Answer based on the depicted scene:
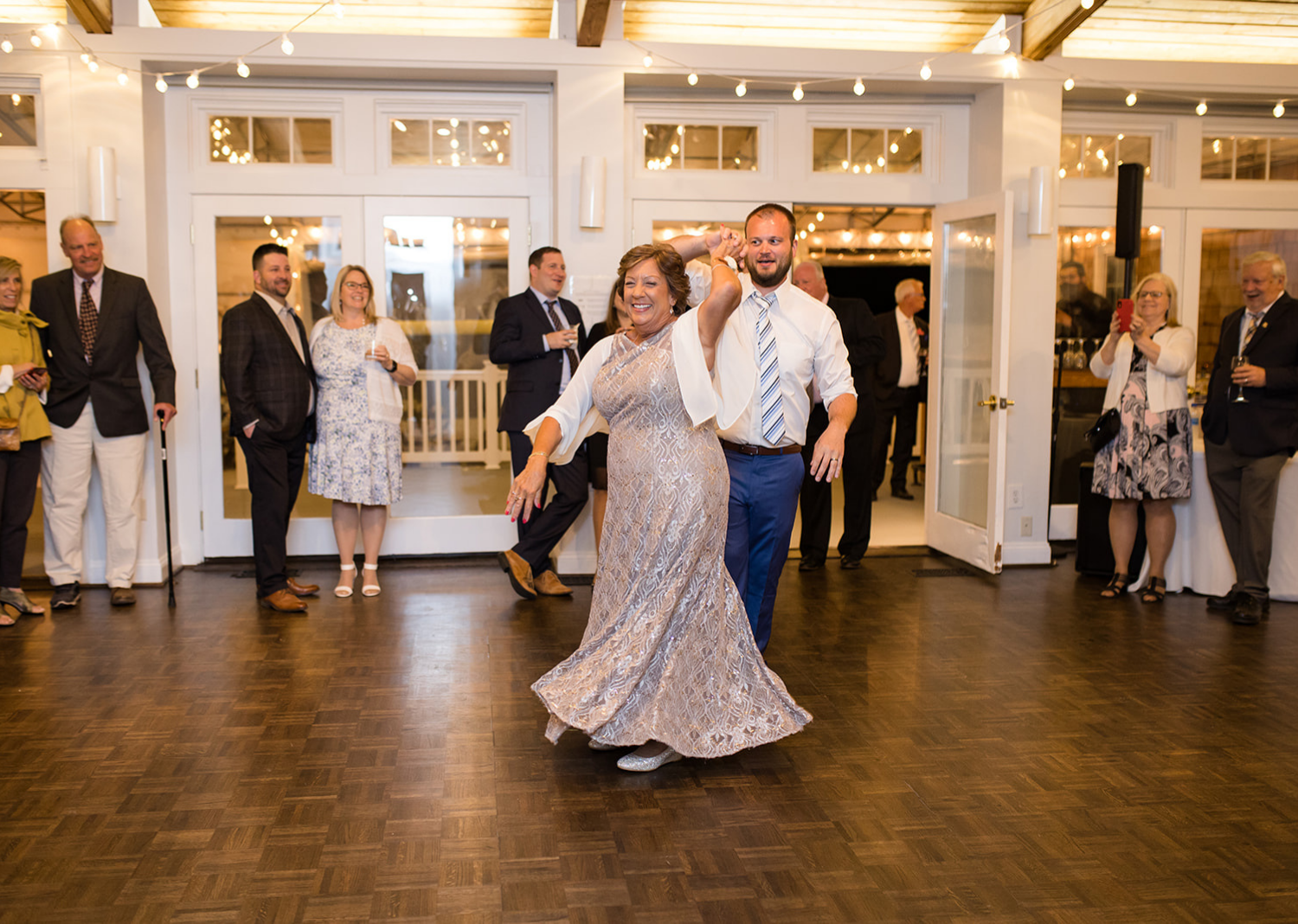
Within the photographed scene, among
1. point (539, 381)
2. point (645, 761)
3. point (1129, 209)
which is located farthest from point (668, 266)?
point (1129, 209)

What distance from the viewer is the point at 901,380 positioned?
28.3 feet

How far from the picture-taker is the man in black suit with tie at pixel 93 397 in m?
5.27

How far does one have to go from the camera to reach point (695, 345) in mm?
3061

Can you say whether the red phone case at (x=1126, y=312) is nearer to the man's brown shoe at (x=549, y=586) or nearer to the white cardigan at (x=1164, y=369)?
the white cardigan at (x=1164, y=369)

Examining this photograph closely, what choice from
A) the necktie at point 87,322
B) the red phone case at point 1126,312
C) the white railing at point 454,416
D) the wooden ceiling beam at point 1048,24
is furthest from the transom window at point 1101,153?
the necktie at point 87,322

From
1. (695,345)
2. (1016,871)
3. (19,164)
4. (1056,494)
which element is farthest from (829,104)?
(1016,871)

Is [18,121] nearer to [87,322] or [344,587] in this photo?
[87,322]

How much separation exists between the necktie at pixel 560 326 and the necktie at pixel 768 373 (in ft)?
6.62

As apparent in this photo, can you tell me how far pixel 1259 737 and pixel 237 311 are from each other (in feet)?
15.5

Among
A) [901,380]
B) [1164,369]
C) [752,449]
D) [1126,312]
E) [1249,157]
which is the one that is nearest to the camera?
[752,449]

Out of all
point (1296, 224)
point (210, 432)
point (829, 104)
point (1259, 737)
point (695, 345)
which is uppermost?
point (829, 104)

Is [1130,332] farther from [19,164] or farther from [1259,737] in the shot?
[19,164]

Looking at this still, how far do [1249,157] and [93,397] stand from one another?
7.09m

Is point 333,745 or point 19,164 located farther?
point 19,164
